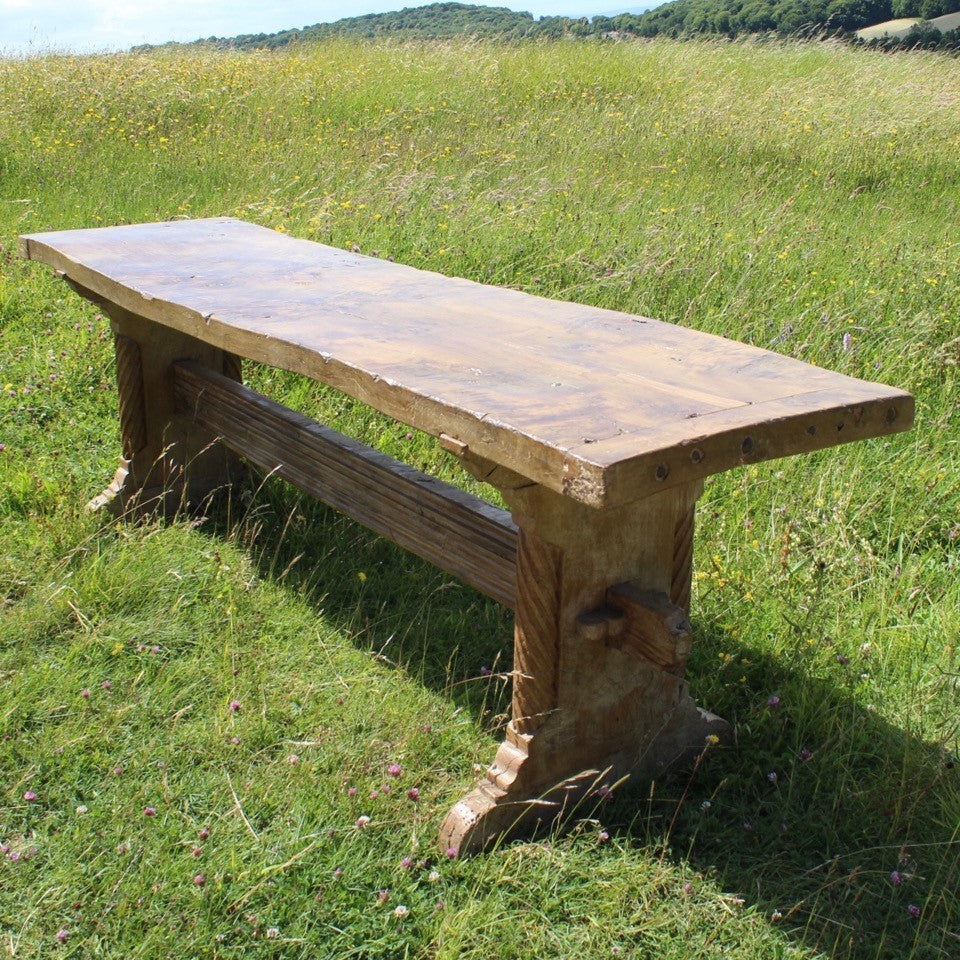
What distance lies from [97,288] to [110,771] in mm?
1326

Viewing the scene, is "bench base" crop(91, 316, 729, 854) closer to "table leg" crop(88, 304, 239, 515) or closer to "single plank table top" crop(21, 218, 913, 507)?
"single plank table top" crop(21, 218, 913, 507)

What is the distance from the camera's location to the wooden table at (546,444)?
1.67m

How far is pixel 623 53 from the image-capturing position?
11.2m

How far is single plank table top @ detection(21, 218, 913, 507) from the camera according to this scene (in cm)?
160

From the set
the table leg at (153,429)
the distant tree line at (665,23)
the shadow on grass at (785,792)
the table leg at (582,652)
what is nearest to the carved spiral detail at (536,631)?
the table leg at (582,652)

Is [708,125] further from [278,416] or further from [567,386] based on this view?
[567,386]

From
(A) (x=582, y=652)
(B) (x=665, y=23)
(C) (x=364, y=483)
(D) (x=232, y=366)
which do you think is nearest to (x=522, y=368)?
(A) (x=582, y=652)

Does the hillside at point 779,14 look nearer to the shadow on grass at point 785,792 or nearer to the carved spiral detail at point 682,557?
the shadow on grass at point 785,792

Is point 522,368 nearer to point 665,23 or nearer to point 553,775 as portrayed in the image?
point 553,775

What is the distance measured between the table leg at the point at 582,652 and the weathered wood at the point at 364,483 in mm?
261

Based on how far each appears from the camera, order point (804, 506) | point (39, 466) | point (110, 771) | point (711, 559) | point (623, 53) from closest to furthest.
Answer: point (110, 771), point (711, 559), point (804, 506), point (39, 466), point (623, 53)

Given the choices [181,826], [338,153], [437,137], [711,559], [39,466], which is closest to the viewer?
[181,826]

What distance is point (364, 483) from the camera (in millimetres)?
2664

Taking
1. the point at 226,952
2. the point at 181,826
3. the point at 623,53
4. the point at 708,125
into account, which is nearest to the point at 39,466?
the point at 181,826
